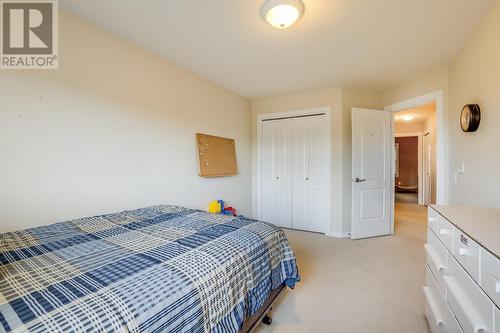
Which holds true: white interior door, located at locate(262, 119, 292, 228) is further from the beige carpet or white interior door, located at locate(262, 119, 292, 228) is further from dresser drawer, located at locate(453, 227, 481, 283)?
dresser drawer, located at locate(453, 227, 481, 283)

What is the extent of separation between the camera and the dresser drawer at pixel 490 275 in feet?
2.40

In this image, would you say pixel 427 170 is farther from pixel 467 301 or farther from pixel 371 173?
pixel 467 301

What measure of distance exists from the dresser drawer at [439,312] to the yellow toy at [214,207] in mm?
2404

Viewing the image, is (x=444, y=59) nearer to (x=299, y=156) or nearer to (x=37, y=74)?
(x=299, y=156)

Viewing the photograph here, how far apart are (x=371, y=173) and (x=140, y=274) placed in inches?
135

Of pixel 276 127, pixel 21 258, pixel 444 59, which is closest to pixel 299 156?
pixel 276 127

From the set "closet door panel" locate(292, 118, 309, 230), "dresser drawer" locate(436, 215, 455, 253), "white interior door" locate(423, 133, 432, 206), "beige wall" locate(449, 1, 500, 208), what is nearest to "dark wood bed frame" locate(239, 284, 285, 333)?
"dresser drawer" locate(436, 215, 455, 253)

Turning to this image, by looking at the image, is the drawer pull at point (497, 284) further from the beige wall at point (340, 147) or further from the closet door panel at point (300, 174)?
the closet door panel at point (300, 174)

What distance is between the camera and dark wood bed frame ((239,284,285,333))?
1326mm

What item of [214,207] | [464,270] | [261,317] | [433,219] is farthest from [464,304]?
[214,207]

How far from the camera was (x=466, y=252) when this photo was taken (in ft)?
3.15

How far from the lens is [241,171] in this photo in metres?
3.93

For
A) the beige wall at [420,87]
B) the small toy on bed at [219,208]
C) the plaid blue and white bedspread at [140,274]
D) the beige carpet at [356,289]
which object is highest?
the beige wall at [420,87]

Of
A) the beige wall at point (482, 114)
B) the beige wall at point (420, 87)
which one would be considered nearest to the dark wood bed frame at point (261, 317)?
the beige wall at point (482, 114)
